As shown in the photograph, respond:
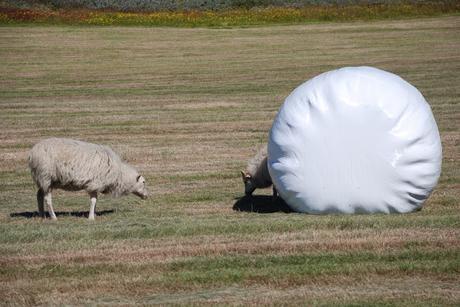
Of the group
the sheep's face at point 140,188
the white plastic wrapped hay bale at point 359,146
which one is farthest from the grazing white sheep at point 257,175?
the white plastic wrapped hay bale at point 359,146

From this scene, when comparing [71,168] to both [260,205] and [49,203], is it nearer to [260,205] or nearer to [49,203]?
[49,203]

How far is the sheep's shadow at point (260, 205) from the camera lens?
1530 cm

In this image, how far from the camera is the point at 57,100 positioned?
3238 centimetres

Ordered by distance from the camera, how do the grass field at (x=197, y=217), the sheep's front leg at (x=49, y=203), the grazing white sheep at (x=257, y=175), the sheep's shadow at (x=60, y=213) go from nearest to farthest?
the grass field at (x=197, y=217), the sheep's front leg at (x=49, y=203), the sheep's shadow at (x=60, y=213), the grazing white sheep at (x=257, y=175)

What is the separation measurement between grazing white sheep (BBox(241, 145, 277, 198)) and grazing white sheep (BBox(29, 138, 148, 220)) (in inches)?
89.6

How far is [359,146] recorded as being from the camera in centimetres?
1340

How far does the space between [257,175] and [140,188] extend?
1.98 metres

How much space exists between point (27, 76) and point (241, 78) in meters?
9.11

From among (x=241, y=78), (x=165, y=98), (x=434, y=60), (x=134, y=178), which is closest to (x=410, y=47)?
(x=434, y=60)

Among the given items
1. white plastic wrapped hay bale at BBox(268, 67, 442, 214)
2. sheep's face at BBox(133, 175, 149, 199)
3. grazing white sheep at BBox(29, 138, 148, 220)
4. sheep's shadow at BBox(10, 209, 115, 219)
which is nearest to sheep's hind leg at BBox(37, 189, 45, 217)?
grazing white sheep at BBox(29, 138, 148, 220)

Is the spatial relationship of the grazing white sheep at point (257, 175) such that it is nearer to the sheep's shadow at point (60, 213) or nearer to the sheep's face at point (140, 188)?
the sheep's face at point (140, 188)

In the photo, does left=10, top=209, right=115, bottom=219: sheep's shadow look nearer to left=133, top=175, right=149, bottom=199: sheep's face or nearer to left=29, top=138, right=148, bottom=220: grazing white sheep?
left=29, top=138, right=148, bottom=220: grazing white sheep

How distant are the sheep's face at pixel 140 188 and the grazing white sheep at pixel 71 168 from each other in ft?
1.75

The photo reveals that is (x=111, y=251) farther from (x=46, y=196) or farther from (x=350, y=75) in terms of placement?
(x=350, y=75)
